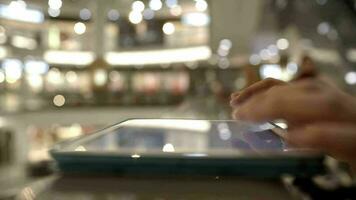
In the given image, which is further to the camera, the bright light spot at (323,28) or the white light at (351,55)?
the bright light spot at (323,28)

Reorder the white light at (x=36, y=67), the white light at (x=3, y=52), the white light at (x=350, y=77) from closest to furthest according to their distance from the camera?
the white light at (x=350, y=77) < the white light at (x=36, y=67) < the white light at (x=3, y=52)

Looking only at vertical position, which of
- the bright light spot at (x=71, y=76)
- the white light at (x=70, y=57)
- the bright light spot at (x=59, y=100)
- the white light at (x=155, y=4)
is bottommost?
the bright light spot at (x=59, y=100)

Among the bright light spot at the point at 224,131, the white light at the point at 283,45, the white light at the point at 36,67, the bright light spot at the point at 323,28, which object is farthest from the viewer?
the white light at the point at 36,67

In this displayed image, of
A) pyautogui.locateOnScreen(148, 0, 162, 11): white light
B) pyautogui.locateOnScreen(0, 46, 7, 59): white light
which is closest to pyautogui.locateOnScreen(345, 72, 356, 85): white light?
pyautogui.locateOnScreen(148, 0, 162, 11): white light

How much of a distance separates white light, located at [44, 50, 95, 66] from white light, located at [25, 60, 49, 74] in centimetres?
3

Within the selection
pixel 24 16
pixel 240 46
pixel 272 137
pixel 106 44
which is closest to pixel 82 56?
pixel 106 44

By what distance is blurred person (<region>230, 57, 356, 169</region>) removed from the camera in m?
0.22

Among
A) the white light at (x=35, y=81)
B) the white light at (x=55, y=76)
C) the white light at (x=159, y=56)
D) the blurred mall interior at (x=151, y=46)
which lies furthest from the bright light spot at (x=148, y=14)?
the white light at (x=35, y=81)

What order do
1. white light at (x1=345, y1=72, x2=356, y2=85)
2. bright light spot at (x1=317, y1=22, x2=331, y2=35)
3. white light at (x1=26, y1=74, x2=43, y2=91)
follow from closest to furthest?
white light at (x1=345, y1=72, x2=356, y2=85) < bright light spot at (x1=317, y1=22, x2=331, y2=35) < white light at (x1=26, y1=74, x2=43, y2=91)

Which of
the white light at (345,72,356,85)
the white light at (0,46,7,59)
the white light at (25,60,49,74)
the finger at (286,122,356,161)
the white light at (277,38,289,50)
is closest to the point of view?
the finger at (286,122,356,161)

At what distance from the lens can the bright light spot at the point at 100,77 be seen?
83cm

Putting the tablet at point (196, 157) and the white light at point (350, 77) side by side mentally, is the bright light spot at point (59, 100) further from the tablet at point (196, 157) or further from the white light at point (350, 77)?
the tablet at point (196, 157)

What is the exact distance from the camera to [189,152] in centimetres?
26

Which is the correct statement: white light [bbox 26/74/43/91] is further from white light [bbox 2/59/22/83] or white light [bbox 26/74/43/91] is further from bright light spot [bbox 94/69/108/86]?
bright light spot [bbox 94/69/108/86]
